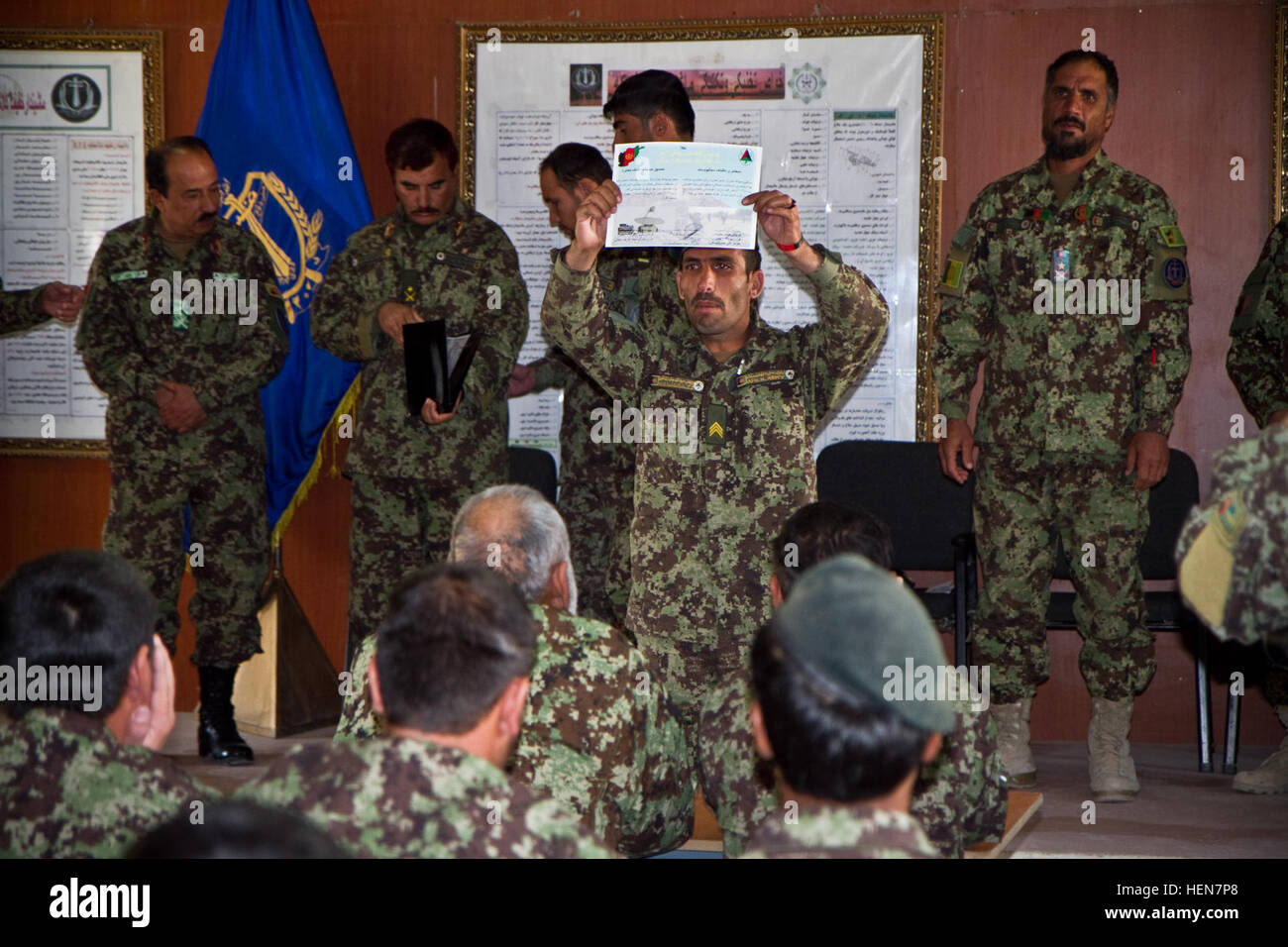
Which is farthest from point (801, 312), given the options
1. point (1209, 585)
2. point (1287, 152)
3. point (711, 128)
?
point (1209, 585)

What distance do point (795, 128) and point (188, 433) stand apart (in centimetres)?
254

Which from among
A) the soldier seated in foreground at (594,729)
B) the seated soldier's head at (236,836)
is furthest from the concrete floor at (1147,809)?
the seated soldier's head at (236,836)

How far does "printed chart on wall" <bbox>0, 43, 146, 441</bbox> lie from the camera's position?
231 inches

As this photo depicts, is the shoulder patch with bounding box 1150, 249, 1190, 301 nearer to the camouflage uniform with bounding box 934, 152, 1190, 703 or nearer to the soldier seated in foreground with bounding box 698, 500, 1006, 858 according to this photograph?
the camouflage uniform with bounding box 934, 152, 1190, 703

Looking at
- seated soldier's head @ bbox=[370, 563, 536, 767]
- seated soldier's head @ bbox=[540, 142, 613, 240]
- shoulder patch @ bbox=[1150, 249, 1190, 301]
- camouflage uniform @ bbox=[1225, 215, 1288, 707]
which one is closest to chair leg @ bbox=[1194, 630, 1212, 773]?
camouflage uniform @ bbox=[1225, 215, 1288, 707]

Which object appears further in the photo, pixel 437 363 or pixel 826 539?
pixel 437 363

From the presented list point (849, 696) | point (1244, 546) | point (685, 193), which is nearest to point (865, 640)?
point (849, 696)

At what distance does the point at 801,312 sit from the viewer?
5.61 m

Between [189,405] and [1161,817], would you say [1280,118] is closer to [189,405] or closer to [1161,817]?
[1161,817]

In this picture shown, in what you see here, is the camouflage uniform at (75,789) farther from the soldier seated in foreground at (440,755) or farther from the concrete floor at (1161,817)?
the concrete floor at (1161,817)

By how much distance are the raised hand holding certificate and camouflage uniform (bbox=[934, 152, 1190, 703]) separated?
1549 millimetres

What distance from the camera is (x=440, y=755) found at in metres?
1.62

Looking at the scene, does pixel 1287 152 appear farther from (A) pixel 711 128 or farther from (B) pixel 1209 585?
(B) pixel 1209 585

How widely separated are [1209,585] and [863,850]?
906mm
